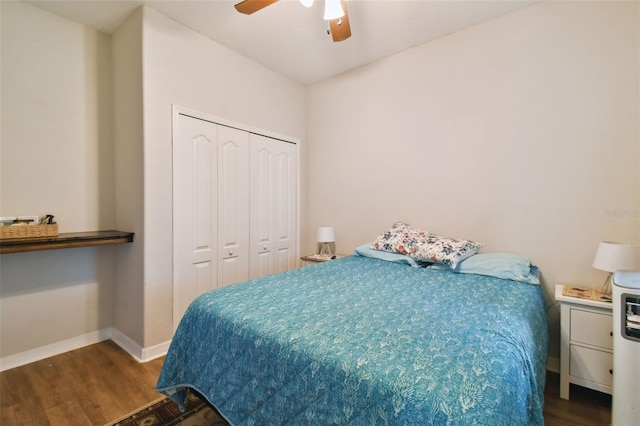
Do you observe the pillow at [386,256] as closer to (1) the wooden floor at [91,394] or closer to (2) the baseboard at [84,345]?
(1) the wooden floor at [91,394]

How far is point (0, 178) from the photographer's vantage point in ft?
6.82

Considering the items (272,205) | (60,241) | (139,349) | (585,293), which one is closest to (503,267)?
(585,293)

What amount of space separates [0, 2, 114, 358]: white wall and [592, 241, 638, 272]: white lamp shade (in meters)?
3.73

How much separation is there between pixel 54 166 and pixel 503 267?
353cm

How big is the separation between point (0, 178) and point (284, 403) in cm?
261

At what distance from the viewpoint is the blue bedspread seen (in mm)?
820

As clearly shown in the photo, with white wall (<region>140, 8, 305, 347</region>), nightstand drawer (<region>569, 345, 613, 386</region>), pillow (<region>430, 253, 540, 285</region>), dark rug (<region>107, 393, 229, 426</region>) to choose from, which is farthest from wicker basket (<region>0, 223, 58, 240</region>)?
nightstand drawer (<region>569, 345, 613, 386</region>)

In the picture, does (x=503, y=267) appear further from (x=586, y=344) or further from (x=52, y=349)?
(x=52, y=349)

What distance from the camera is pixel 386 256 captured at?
253cm

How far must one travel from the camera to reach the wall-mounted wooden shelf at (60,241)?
185cm

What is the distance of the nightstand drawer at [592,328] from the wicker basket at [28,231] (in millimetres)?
3554

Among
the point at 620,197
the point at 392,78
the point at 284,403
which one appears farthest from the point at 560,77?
the point at 284,403

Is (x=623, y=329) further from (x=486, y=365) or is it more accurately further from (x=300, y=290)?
(x=300, y=290)

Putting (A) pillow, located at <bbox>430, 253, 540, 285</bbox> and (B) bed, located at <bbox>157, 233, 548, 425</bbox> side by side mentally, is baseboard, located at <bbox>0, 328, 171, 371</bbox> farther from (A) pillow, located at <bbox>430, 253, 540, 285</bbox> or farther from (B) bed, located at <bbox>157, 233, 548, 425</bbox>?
(A) pillow, located at <bbox>430, 253, 540, 285</bbox>
